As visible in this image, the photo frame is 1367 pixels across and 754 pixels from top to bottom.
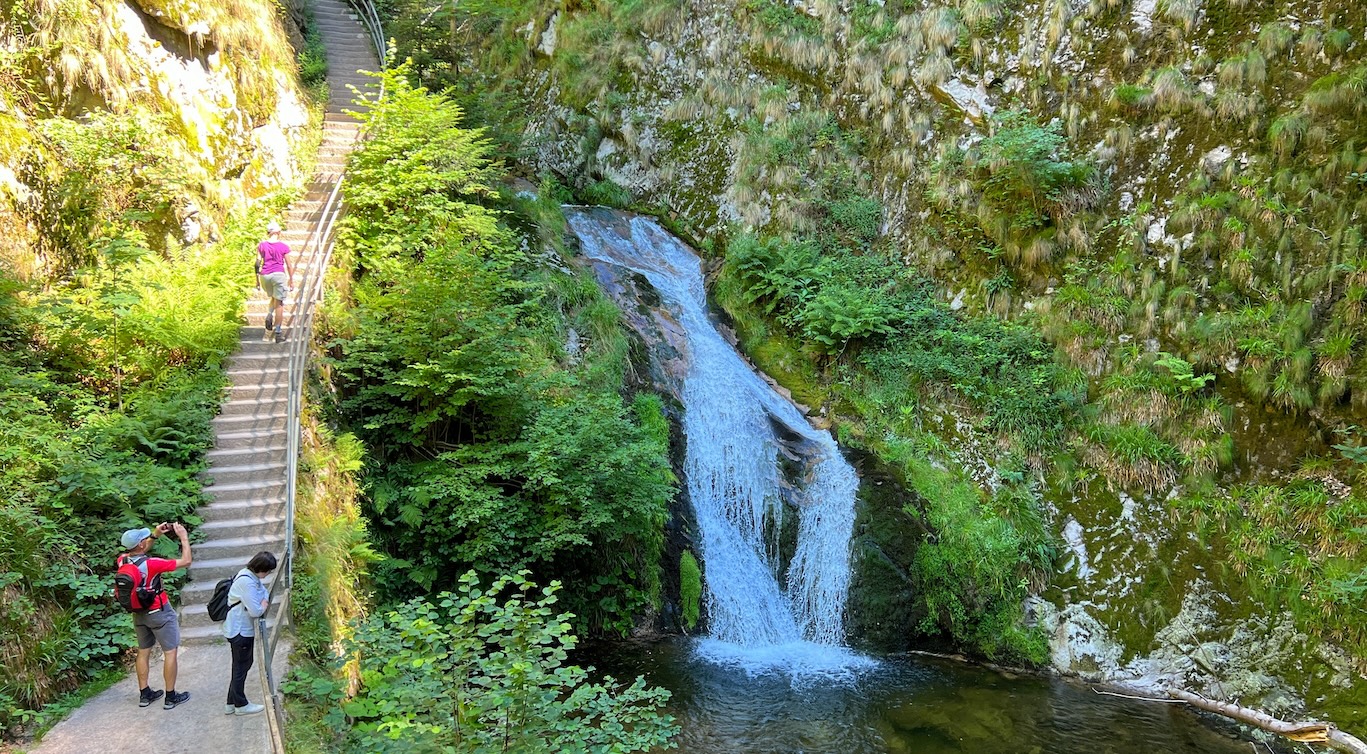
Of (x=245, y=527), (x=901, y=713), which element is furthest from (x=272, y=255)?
(x=901, y=713)

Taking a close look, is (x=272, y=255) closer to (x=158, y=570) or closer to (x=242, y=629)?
(x=158, y=570)

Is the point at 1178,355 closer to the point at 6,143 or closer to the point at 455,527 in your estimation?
the point at 455,527

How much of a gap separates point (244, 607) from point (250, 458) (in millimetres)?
3171

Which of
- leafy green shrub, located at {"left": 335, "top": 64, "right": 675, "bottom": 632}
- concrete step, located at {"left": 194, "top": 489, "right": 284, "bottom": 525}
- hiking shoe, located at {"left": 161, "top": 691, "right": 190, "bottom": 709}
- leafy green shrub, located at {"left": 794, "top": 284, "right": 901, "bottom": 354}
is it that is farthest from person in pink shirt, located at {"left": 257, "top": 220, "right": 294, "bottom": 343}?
leafy green shrub, located at {"left": 794, "top": 284, "right": 901, "bottom": 354}

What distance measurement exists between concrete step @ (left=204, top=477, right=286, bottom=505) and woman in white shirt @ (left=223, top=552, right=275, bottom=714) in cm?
249

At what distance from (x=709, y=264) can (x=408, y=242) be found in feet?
25.2

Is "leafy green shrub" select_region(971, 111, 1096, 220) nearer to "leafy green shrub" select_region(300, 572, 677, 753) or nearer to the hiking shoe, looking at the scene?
"leafy green shrub" select_region(300, 572, 677, 753)

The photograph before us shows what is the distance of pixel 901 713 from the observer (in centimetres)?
960

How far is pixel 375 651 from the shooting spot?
5773mm

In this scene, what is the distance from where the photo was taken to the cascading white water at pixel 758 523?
11586 millimetres

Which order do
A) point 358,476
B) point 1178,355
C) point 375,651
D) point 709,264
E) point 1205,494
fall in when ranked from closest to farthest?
point 375,651, point 358,476, point 1205,494, point 1178,355, point 709,264

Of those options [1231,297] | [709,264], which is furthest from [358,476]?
[1231,297]

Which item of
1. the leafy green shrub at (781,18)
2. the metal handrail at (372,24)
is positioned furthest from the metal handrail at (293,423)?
the leafy green shrub at (781,18)

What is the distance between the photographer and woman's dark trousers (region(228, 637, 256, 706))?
5656mm
